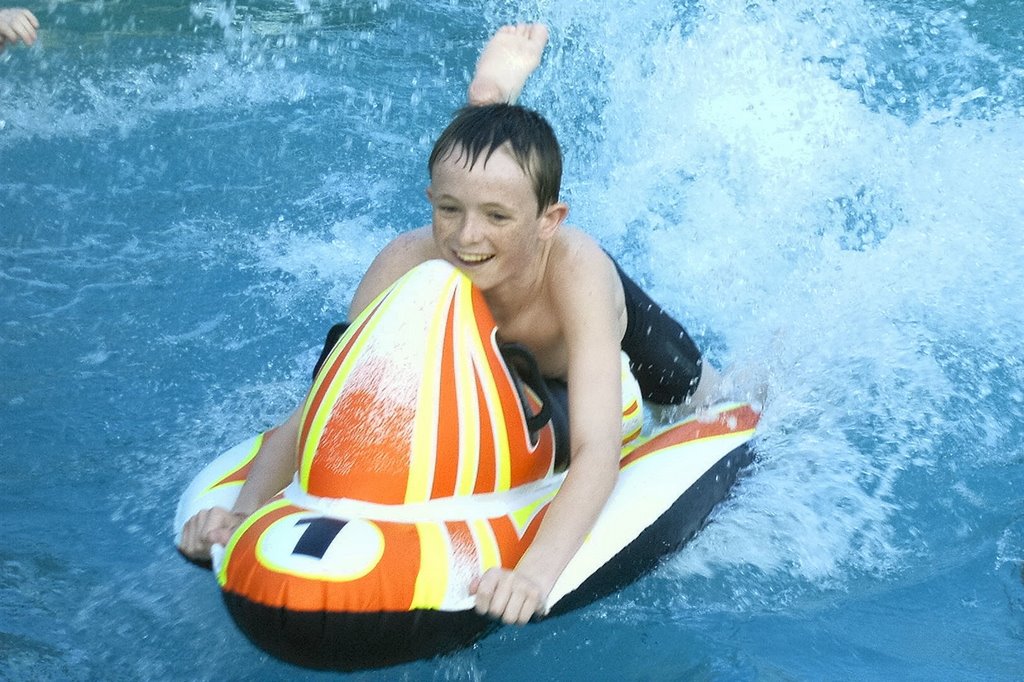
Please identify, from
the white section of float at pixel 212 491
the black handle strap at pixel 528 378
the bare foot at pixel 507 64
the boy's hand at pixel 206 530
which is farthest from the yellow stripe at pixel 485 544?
the bare foot at pixel 507 64

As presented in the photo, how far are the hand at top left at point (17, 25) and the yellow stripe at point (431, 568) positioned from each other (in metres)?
2.25

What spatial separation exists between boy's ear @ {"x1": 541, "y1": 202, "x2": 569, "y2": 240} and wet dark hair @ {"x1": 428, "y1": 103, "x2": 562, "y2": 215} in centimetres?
1

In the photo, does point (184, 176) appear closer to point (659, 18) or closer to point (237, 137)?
point (237, 137)

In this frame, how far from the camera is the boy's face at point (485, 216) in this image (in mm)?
2496

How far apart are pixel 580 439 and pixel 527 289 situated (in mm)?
416

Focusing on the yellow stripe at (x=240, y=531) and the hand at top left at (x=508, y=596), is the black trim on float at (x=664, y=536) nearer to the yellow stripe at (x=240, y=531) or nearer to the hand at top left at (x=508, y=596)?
the hand at top left at (x=508, y=596)

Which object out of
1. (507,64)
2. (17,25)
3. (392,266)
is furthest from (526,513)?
(17,25)

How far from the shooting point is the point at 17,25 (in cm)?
362

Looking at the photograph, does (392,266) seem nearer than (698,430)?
Yes

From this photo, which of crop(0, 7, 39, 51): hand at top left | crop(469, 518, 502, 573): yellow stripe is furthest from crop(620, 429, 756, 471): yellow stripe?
crop(0, 7, 39, 51): hand at top left

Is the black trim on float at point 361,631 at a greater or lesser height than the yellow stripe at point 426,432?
lesser

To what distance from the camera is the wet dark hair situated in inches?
99.0

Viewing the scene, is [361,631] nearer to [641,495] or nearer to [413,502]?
[413,502]

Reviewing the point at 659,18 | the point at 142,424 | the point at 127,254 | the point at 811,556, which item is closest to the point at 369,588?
the point at 811,556
